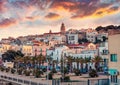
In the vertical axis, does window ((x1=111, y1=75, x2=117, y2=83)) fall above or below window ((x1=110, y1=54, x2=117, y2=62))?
below

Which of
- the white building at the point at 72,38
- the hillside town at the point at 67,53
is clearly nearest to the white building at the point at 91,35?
the hillside town at the point at 67,53

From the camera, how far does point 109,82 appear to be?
7695 mm

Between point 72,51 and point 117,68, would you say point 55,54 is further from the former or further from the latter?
point 117,68

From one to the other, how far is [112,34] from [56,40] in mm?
34431

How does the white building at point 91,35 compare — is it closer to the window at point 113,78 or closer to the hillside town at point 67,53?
the hillside town at point 67,53

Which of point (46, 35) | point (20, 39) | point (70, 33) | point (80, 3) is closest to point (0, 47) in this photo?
point (20, 39)

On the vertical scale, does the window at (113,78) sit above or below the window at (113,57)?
below

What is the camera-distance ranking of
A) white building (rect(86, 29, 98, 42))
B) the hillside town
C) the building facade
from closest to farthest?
1. the building facade
2. the hillside town
3. white building (rect(86, 29, 98, 42))

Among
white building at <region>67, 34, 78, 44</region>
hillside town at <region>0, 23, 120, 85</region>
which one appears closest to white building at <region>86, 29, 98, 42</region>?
hillside town at <region>0, 23, 120, 85</region>

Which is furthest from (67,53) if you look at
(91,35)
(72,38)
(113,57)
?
(113,57)

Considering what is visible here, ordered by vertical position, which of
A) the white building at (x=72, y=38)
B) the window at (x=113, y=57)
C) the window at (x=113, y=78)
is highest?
the white building at (x=72, y=38)

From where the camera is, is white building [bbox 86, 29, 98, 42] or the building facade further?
white building [bbox 86, 29, 98, 42]

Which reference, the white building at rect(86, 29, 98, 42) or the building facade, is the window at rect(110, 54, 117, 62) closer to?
the building facade

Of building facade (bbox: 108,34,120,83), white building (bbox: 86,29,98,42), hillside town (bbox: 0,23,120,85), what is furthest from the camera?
white building (bbox: 86,29,98,42)
